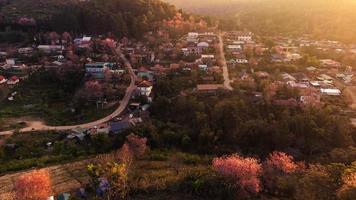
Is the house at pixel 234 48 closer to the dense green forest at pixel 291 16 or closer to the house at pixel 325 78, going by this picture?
the house at pixel 325 78

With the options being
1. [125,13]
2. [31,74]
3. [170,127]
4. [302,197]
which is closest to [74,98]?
[31,74]

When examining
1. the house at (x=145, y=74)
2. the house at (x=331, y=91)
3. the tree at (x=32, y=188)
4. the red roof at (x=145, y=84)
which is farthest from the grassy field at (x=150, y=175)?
the house at (x=331, y=91)

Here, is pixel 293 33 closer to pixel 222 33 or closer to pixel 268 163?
pixel 222 33

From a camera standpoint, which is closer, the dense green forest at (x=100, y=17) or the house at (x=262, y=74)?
the house at (x=262, y=74)

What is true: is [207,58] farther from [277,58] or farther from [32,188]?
[32,188]

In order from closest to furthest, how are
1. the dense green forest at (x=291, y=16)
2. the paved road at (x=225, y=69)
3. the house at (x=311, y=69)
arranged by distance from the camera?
the paved road at (x=225, y=69), the house at (x=311, y=69), the dense green forest at (x=291, y=16)

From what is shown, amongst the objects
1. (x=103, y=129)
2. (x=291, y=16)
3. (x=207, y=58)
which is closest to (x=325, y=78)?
(x=207, y=58)

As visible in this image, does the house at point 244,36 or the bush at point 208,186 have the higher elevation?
the house at point 244,36
